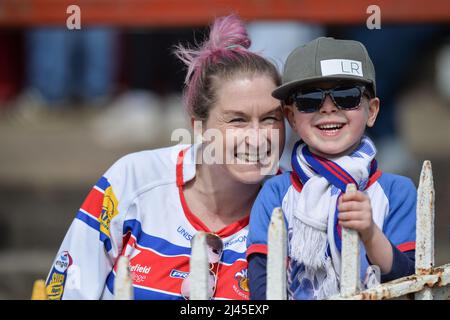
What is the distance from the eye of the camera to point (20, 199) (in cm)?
795

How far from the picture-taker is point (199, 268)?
235 centimetres

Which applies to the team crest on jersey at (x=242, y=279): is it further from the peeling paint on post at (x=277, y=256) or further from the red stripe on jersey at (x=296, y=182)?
the peeling paint on post at (x=277, y=256)

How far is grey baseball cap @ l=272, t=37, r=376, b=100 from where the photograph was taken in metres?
2.65

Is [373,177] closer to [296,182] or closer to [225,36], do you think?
[296,182]

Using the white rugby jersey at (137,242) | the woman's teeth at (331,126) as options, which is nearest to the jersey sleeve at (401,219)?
the woman's teeth at (331,126)

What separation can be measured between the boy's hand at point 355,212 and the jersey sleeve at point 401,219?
0.86 ft

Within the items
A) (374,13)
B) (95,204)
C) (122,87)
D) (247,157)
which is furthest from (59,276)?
(122,87)

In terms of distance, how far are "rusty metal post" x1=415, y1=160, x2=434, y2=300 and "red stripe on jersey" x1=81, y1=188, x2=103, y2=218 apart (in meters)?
1.18

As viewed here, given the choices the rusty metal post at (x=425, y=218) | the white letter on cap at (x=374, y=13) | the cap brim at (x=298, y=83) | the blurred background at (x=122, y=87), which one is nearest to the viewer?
the rusty metal post at (x=425, y=218)

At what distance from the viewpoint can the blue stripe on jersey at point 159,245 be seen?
10.0ft

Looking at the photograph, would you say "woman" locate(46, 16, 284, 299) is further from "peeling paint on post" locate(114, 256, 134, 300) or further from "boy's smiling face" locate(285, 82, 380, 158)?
"peeling paint on post" locate(114, 256, 134, 300)

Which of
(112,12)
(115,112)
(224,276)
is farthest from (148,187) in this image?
(115,112)

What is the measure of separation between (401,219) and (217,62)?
3.01 feet

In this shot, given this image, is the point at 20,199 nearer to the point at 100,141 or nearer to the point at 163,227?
the point at 100,141
